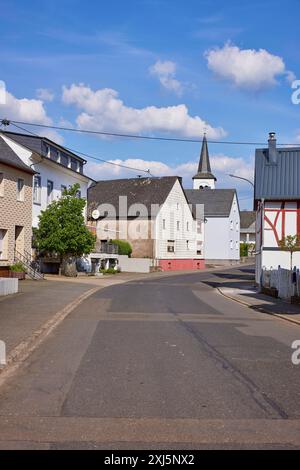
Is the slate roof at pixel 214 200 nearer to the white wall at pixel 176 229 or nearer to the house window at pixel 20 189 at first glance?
the white wall at pixel 176 229

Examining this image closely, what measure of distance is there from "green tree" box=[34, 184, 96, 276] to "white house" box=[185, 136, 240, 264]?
39.0 meters

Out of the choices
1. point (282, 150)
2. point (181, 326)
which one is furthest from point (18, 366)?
point (282, 150)

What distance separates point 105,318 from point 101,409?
32.8 feet

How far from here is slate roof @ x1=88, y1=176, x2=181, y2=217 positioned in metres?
63.1

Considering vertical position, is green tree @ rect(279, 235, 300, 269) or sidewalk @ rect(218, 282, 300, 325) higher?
green tree @ rect(279, 235, 300, 269)

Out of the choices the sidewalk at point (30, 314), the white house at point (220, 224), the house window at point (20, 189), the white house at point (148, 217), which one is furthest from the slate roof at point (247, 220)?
the sidewalk at point (30, 314)

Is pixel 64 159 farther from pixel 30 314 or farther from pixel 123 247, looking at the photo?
pixel 30 314

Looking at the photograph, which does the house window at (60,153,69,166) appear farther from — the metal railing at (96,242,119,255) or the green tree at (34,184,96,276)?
the metal railing at (96,242,119,255)

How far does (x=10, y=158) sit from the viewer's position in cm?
3416

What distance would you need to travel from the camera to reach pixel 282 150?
36.5m

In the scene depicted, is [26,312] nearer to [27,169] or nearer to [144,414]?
[144,414]

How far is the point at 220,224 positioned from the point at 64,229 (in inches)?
1647

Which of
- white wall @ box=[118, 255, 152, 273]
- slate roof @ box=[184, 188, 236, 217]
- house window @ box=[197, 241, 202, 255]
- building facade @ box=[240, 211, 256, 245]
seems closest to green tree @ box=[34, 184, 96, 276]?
white wall @ box=[118, 255, 152, 273]

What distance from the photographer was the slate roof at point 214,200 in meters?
78.2
